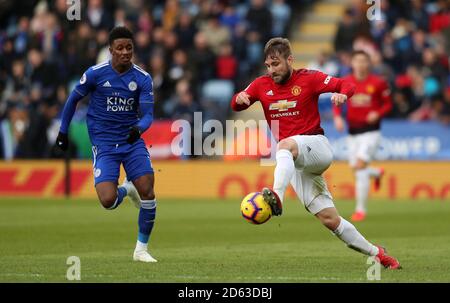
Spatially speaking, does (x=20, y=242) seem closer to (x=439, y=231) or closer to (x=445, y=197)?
(x=439, y=231)

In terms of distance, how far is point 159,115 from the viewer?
28.8 meters

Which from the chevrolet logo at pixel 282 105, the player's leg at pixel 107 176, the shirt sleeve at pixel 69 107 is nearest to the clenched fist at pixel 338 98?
the chevrolet logo at pixel 282 105

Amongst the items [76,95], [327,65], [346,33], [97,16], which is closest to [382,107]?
[327,65]

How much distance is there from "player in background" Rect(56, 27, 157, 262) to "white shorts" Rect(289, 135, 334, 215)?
75.1 inches

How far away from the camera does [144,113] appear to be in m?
12.8

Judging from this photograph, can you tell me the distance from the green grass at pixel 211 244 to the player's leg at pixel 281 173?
0.78 metres

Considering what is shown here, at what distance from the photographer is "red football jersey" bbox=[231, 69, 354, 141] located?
39.0 ft

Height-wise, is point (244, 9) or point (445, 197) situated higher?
point (244, 9)

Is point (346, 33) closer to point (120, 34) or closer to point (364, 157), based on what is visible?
point (364, 157)

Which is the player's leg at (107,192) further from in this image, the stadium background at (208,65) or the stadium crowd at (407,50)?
the stadium crowd at (407,50)

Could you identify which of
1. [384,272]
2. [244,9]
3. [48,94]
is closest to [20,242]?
[384,272]

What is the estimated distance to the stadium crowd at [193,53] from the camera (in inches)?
1102
